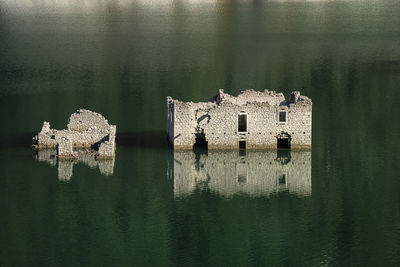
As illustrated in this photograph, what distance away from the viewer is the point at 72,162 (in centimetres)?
7950

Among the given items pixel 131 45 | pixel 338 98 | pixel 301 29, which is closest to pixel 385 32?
pixel 301 29

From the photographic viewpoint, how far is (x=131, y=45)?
148125 mm

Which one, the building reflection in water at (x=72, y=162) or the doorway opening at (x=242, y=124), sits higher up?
the doorway opening at (x=242, y=124)

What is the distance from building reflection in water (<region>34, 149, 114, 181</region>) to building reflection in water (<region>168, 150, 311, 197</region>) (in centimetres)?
430

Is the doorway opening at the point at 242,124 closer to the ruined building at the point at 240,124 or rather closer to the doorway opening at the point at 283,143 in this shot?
the ruined building at the point at 240,124

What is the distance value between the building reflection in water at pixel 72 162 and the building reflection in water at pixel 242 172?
4.30 meters

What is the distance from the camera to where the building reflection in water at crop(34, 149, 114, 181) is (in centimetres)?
7800

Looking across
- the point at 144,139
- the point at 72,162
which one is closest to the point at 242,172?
the point at 144,139

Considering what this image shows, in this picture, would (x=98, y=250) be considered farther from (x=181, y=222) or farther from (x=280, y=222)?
(x=280, y=222)

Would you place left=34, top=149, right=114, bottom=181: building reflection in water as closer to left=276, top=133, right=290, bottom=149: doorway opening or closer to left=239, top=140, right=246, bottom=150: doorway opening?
left=239, top=140, right=246, bottom=150: doorway opening

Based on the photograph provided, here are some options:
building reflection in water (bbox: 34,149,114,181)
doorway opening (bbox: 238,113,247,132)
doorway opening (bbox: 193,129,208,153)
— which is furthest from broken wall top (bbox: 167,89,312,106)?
building reflection in water (bbox: 34,149,114,181)

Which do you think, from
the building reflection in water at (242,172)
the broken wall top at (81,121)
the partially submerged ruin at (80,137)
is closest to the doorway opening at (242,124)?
the building reflection in water at (242,172)

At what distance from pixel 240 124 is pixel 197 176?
579cm

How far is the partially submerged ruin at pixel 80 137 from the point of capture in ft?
262
